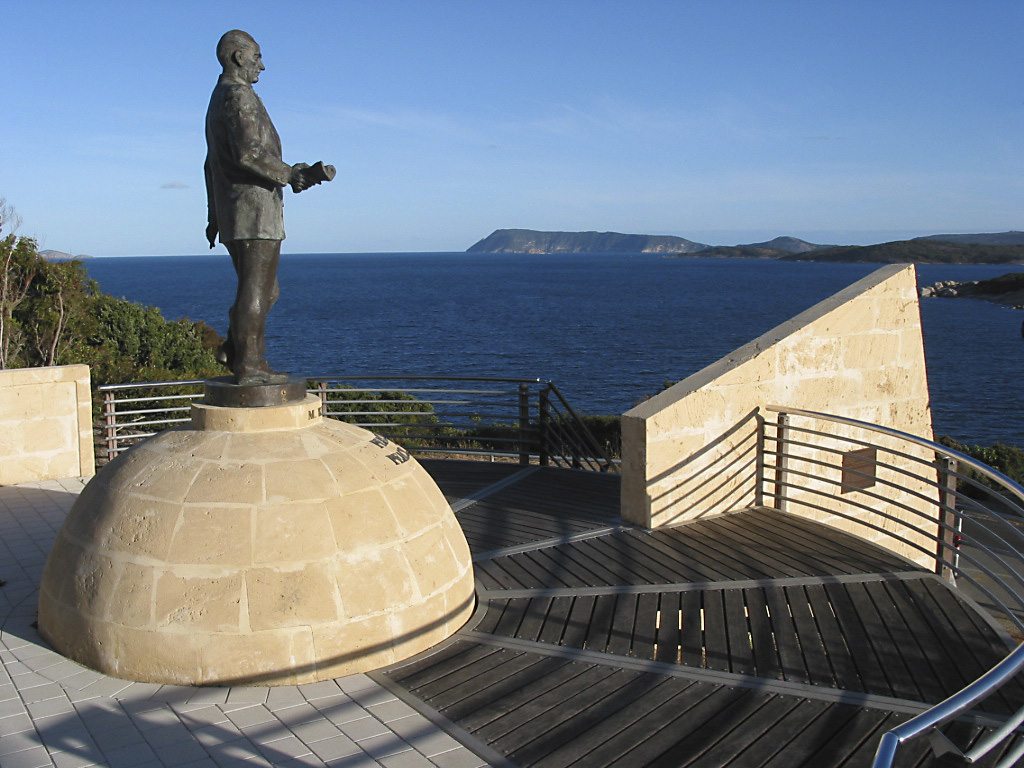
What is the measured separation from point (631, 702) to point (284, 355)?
51.7 metres

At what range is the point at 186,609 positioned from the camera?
17.6 feet

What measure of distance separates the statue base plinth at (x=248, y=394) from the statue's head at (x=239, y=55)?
2.39 meters

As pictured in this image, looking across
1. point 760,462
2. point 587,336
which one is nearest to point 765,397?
point 760,462

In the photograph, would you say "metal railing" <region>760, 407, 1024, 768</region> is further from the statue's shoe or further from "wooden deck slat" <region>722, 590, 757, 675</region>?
the statue's shoe

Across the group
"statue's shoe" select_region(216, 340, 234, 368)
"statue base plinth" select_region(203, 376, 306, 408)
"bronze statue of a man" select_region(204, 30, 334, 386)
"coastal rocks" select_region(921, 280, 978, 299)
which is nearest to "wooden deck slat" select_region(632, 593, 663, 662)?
"statue base plinth" select_region(203, 376, 306, 408)

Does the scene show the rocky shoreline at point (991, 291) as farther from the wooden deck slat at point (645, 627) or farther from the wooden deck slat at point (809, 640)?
the wooden deck slat at point (645, 627)

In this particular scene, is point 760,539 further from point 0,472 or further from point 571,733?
point 0,472

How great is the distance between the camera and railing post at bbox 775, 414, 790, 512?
9020 mm

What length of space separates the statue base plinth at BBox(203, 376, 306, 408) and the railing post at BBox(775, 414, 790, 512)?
17.1 ft

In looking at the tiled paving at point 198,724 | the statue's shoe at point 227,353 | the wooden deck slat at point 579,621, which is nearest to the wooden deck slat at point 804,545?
the wooden deck slat at point 579,621

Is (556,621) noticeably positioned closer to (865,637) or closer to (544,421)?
(865,637)

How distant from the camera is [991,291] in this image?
116 meters

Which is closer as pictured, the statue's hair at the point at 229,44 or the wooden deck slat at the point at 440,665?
the wooden deck slat at the point at 440,665

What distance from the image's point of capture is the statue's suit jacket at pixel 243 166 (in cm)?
618
